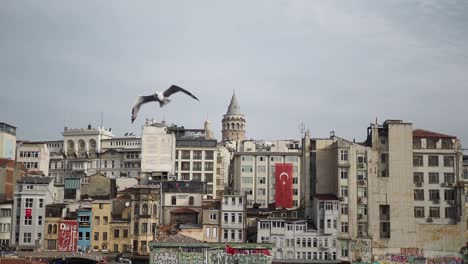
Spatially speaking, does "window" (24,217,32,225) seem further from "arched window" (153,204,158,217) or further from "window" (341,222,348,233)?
"window" (341,222,348,233)

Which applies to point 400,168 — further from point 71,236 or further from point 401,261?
point 71,236

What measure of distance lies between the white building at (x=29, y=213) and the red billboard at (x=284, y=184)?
37.3 m

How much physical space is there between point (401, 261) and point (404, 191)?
31.1 feet

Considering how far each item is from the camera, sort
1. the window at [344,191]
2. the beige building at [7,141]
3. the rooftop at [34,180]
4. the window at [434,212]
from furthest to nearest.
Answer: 1. the beige building at [7,141]
2. the window at [434,212]
3. the window at [344,191]
4. the rooftop at [34,180]

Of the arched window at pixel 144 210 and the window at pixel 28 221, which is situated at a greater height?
the arched window at pixel 144 210

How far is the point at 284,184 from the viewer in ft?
377

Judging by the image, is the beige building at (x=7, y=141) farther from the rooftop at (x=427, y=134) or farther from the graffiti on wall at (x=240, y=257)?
the rooftop at (x=427, y=134)

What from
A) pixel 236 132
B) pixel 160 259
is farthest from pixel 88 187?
pixel 236 132

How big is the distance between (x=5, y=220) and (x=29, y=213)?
5.15 meters

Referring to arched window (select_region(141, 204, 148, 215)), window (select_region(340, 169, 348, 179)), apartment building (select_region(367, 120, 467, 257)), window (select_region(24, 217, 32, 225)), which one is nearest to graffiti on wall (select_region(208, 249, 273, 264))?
arched window (select_region(141, 204, 148, 215))

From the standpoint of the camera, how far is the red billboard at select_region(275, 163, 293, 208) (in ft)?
369

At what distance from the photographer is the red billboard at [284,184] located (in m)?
113

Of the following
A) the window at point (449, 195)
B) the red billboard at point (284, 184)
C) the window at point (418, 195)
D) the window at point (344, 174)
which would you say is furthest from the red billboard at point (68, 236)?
the window at point (449, 195)

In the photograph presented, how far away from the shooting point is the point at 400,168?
95500 mm
